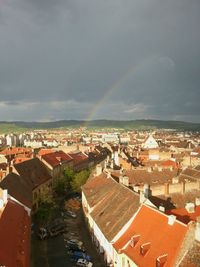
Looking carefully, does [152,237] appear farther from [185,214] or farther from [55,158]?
[55,158]

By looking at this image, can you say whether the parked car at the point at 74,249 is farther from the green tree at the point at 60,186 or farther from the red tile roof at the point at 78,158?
the red tile roof at the point at 78,158

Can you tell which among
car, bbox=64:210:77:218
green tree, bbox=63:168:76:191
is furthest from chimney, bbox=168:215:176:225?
green tree, bbox=63:168:76:191

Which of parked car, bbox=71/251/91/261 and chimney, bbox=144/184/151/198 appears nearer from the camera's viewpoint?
parked car, bbox=71/251/91/261

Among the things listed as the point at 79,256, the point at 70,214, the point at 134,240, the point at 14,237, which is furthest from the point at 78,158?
the point at 134,240

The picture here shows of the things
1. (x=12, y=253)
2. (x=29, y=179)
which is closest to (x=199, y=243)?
(x=12, y=253)

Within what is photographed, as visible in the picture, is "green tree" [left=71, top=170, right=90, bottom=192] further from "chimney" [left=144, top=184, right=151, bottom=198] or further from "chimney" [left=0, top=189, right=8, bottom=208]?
"chimney" [left=0, top=189, right=8, bottom=208]

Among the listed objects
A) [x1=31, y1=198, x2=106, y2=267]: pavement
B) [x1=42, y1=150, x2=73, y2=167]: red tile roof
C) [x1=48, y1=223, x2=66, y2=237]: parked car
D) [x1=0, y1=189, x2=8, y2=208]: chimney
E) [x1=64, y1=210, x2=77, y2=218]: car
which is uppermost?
[x1=0, y1=189, x2=8, y2=208]: chimney

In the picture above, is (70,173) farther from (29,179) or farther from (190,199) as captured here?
(190,199)

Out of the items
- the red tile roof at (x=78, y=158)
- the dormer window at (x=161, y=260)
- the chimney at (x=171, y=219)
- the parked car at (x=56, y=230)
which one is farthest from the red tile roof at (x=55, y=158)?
the dormer window at (x=161, y=260)
